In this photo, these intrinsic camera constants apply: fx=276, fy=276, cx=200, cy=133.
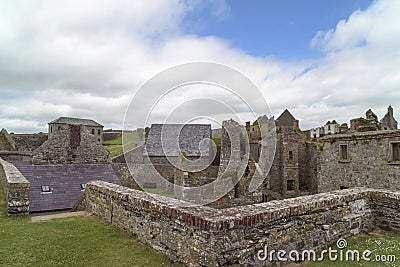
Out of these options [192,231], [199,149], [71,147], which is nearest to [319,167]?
[199,149]

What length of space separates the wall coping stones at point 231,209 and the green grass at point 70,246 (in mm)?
762

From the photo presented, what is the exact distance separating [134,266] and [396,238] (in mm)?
5717

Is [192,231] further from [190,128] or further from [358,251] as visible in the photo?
[190,128]

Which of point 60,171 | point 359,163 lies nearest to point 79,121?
point 60,171

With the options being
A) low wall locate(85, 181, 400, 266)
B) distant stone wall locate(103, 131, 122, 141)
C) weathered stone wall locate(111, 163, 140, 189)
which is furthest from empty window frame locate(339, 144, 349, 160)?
distant stone wall locate(103, 131, 122, 141)

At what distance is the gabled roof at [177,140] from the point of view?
26031 millimetres

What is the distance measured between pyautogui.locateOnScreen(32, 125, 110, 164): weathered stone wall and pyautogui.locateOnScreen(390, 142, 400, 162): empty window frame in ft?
48.6

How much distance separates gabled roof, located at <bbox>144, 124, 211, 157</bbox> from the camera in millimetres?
26031

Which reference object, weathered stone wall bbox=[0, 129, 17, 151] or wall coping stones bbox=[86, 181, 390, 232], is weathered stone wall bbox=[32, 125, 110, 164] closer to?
wall coping stones bbox=[86, 181, 390, 232]

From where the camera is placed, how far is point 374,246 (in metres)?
5.70

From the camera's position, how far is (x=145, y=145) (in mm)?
28219

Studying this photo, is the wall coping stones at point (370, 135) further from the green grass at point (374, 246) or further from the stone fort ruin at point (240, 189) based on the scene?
the green grass at point (374, 246)

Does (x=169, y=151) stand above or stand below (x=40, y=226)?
above

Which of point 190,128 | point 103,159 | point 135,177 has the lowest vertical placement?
point 135,177
